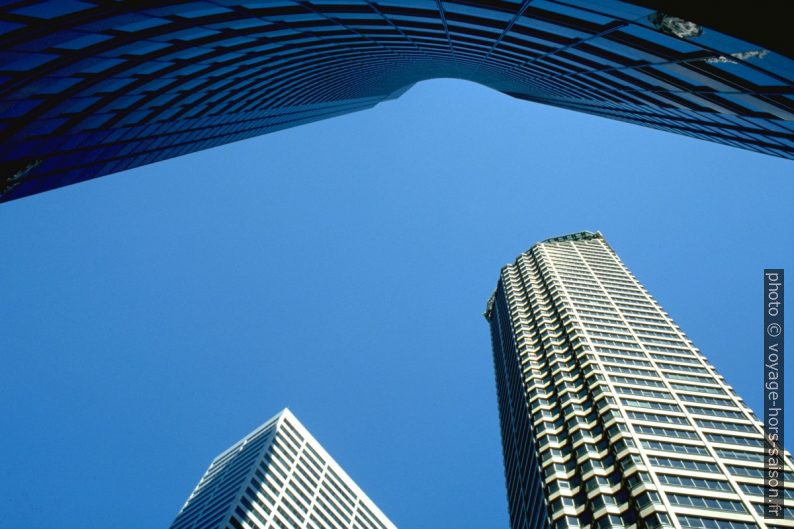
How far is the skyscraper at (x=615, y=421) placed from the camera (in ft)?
145

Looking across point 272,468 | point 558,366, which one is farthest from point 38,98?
point 272,468

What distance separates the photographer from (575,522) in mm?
46781

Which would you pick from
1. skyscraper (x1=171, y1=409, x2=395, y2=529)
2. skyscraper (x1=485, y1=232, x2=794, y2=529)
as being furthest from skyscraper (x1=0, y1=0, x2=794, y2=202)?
skyscraper (x1=171, y1=409, x2=395, y2=529)

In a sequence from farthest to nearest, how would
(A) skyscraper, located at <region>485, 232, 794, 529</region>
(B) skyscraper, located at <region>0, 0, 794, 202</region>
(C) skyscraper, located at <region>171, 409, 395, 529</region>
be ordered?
(C) skyscraper, located at <region>171, 409, 395, 529</region>, (A) skyscraper, located at <region>485, 232, 794, 529</region>, (B) skyscraper, located at <region>0, 0, 794, 202</region>

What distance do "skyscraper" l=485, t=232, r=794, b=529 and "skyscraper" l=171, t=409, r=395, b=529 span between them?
126 feet

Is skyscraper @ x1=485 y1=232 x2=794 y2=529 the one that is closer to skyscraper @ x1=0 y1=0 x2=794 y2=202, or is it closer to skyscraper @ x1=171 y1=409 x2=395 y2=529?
skyscraper @ x1=0 y1=0 x2=794 y2=202

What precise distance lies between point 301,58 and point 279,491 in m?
81.7

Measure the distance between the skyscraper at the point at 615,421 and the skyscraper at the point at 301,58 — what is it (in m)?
38.2

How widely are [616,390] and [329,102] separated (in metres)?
50.5

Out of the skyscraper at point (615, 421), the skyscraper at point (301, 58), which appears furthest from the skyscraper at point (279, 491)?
the skyscraper at point (301, 58)

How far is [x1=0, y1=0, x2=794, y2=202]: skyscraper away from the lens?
992cm

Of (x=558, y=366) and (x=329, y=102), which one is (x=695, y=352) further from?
(x=329, y=102)

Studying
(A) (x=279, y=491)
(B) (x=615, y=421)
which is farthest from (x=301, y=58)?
(A) (x=279, y=491)

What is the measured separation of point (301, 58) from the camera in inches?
1171
